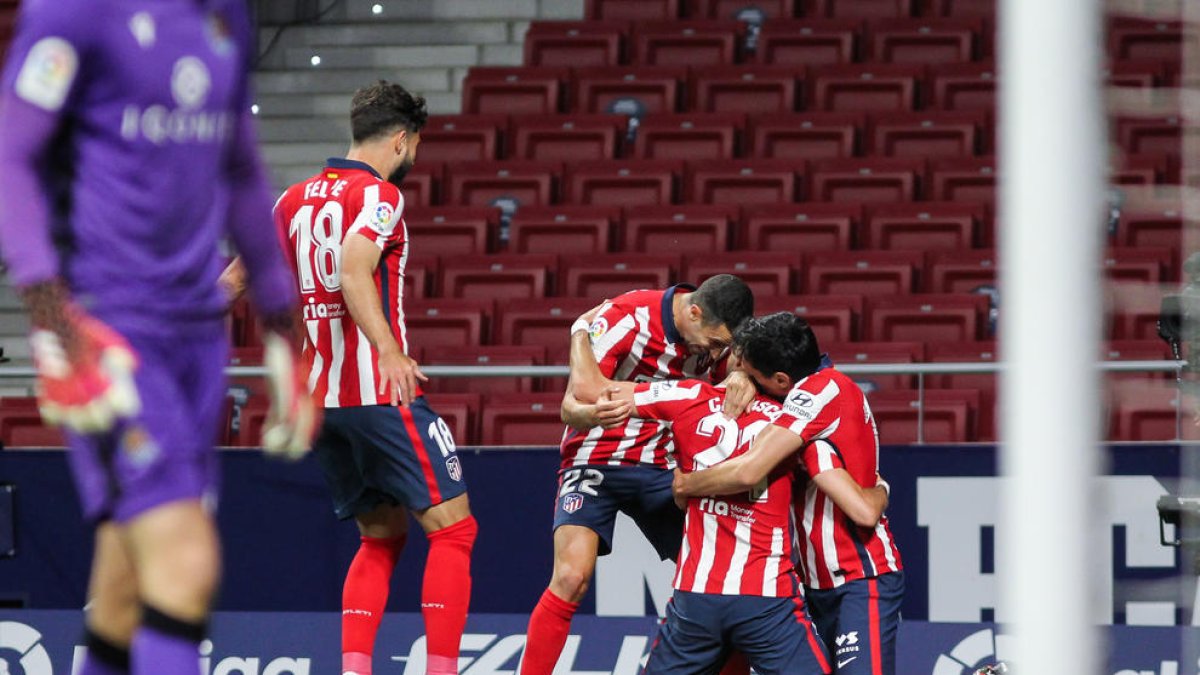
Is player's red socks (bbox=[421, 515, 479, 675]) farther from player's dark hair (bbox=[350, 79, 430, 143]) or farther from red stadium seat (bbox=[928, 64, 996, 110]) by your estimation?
red stadium seat (bbox=[928, 64, 996, 110])

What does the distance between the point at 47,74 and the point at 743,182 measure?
7705 millimetres

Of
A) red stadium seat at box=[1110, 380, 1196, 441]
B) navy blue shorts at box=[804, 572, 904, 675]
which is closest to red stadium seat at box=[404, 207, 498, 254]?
red stadium seat at box=[1110, 380, 1196, 441]

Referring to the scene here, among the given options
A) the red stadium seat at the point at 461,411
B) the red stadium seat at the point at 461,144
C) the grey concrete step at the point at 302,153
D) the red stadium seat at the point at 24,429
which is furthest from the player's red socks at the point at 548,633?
the grey concrete step at the point at 302,153

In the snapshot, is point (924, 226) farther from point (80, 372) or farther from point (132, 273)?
point (80, 372)

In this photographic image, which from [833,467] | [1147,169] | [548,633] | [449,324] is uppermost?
[1147,169]

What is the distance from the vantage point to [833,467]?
4340 mm

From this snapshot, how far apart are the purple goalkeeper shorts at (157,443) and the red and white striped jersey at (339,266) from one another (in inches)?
72.6

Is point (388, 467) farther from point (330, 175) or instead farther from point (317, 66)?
point (317, 66)

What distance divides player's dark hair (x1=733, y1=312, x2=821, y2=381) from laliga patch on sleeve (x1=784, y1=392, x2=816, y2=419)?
12cm

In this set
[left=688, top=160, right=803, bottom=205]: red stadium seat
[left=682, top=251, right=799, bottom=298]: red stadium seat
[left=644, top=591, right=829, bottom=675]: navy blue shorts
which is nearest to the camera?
[left=644, top=591, right=829, bottom=675]: navy blue shorts

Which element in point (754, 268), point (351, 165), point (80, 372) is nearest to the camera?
point (80, 372)

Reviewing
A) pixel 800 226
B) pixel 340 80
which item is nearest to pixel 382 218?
pixel 800 226

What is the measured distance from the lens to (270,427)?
2.69 m

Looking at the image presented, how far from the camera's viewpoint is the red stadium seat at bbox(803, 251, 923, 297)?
8805 millimetres
